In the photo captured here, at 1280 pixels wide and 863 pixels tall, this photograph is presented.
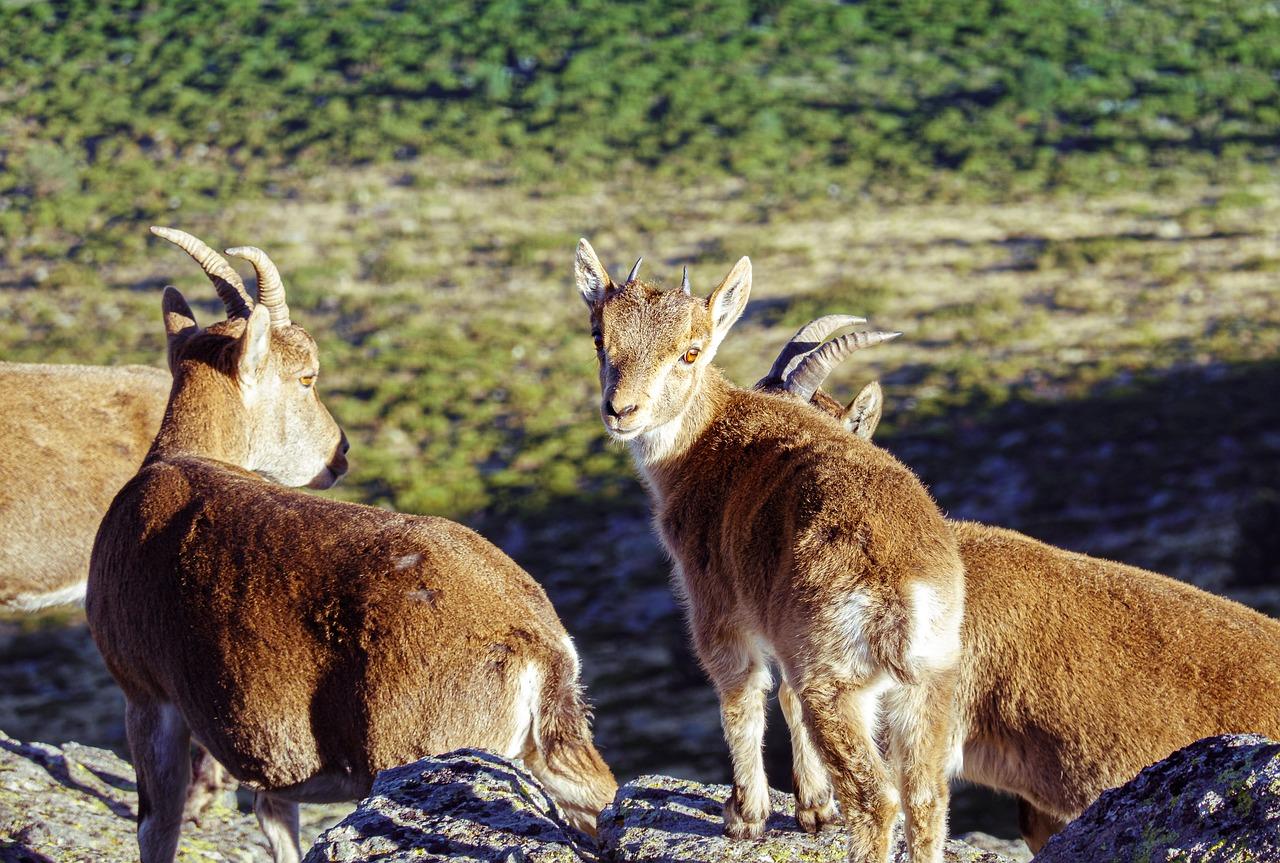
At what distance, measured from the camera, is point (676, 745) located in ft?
48.0

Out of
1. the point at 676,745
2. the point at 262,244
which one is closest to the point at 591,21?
the point at 262,244

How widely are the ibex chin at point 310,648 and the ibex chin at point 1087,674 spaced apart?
166 cm

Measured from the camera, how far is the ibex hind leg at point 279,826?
7.25 metres

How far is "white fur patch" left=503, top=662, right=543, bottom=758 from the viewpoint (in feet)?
19.5

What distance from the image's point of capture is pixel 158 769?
22.9 feet

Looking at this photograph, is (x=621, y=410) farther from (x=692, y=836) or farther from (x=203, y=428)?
(x=203, y=428)

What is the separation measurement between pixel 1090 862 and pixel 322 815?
20.8ft

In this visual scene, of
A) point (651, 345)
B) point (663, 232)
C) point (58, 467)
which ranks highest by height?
point (651, 345)

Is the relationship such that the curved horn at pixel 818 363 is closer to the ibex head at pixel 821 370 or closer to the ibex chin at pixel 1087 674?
the ibex head at pixel 821 370

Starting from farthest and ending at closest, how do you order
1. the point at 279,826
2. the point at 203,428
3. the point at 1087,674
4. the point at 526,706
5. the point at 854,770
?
the point at 203,428 < the point at 279,826 < the point at 1087,674 < the point at 526,706 < the point at 854,770

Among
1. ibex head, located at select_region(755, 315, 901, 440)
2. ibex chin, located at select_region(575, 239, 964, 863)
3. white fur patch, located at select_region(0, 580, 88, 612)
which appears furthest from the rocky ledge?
ibex head, located at select_region(755, 315, 901, 440)

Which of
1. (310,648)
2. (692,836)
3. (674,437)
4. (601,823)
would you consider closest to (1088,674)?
(692,836)

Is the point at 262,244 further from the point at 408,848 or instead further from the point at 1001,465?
the point at 408,848

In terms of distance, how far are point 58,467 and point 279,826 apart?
4670 mm
